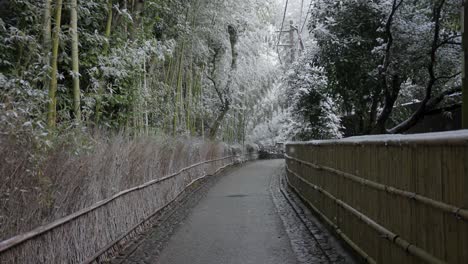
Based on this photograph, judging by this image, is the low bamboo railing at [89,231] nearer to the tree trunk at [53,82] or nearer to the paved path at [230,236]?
the paved path at [230,236]

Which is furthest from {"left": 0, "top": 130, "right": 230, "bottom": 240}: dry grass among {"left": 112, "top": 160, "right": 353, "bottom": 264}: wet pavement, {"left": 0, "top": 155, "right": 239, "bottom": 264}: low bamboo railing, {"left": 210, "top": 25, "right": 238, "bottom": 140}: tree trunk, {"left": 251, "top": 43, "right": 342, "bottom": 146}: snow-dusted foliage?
{"left": 210, "top": 25, "right": 238, "bottom": 140}: tree trunk

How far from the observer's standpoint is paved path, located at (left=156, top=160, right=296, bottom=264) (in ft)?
20.5

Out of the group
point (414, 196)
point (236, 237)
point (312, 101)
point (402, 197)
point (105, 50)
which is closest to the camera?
point (414, 196)

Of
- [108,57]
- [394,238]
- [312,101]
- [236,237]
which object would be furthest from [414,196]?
[312,101]

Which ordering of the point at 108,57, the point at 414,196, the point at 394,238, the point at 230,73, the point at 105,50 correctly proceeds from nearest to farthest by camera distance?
the point at 414,196, the point at 394,238, the point at 108,57, the point at 105,50, the point at 230,73

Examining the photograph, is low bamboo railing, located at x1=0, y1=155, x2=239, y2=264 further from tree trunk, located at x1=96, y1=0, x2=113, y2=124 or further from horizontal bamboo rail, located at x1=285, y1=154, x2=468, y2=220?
horizontal bamboo rail, located at x1=285, y1=154, x2=468, y2=220

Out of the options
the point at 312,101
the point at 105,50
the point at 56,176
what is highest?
the point at 105,50

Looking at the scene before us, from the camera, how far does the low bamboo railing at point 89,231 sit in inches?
152

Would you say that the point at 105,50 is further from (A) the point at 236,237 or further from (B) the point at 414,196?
(B) the point at 414,196

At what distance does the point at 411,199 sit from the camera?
12.6ft

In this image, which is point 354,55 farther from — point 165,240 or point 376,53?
point 165,240

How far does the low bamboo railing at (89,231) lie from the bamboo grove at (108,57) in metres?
1.05

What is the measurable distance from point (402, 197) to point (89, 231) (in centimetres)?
328

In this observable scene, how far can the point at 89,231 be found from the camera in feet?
17.5
